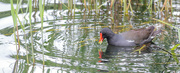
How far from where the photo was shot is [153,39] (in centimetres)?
604

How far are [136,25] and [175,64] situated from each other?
250cm

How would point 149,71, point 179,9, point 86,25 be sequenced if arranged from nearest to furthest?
point 149,71
point 86,25
point 179,9

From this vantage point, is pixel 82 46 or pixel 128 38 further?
pixel 128 38

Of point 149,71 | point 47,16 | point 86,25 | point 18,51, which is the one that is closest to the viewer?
point 149,71

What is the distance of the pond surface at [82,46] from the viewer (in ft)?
14.0

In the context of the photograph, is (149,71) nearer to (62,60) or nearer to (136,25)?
(62,60)

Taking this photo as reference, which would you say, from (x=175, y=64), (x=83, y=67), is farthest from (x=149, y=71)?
(x=83, y=67)

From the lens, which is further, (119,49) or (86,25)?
(86,25)

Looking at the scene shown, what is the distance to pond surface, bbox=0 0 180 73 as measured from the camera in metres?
4.28

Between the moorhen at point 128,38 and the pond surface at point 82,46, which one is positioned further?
the moorhen at point 128,38

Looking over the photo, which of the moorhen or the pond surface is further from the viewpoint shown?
the moorhen

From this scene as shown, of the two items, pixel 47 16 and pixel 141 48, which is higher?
pixel 47 16

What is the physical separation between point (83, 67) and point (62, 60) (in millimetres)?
449

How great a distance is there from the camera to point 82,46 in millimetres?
5410
